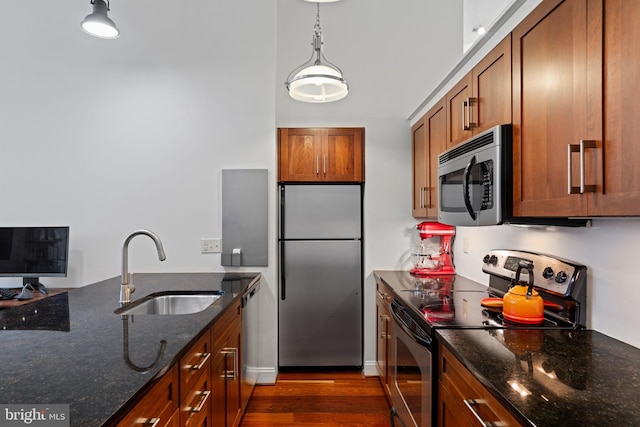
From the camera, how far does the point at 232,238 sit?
2836 mm

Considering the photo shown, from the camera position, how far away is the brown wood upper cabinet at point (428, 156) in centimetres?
240

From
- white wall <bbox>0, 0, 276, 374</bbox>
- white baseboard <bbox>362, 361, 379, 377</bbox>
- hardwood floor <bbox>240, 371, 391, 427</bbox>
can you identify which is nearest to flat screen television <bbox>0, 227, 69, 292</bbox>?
white wall <bbox>0, 0, 276, 374</bbox>

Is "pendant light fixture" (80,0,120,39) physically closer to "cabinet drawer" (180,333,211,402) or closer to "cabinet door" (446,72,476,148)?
"cabinet drawer" (180,333,211,402)

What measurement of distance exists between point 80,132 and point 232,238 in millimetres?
1494

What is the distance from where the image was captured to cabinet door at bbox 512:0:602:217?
3.56ft

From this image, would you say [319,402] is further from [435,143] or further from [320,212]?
[435,143]

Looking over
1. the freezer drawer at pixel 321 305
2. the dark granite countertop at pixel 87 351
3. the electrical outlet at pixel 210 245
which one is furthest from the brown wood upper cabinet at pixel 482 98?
the electrical outlet at pixel 210 245

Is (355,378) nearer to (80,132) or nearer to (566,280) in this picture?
(566,280)

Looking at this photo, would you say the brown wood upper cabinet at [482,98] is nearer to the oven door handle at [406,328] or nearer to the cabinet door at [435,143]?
the cabinet door at [435,143]

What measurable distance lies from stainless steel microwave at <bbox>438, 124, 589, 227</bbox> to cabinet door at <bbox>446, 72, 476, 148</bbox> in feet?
0.45

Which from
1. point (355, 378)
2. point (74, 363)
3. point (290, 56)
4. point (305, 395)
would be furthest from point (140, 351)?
point (290, 56)

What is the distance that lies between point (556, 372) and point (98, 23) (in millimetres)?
2770

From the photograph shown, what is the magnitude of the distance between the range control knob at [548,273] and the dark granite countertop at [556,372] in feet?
0.90

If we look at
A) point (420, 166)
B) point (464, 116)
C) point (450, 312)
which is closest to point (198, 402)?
point (450, 312)
